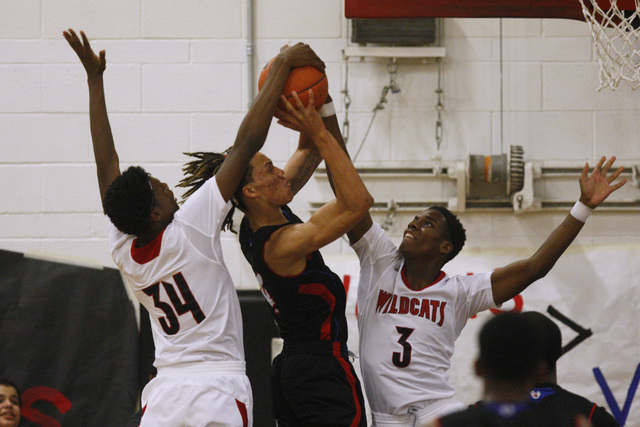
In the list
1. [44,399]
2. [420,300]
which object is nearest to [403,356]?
[420,300]

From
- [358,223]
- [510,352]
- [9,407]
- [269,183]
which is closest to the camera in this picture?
[510,352]

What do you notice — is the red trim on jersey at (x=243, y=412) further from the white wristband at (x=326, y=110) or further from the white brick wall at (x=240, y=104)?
the white brick wall at (x=240, y=104)

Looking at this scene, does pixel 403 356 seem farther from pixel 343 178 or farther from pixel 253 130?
pixel 253 130

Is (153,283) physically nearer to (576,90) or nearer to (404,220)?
(404,220)

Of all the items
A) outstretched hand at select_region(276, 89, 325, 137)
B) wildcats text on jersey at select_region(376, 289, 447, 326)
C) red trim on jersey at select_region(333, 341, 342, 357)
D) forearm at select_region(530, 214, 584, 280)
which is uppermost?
outstretched hand at select_region(276, 89, 325, 137)

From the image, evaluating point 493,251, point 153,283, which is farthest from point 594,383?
point 153,283

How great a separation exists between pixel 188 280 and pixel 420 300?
115cm

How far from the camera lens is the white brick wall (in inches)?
219

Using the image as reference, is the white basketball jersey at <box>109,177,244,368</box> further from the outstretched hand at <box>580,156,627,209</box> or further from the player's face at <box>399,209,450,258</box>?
the outstretched hand at <box>580,156,627,209</box>

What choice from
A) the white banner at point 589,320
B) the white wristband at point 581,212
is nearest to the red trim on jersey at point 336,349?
the white wristband at point 581,212

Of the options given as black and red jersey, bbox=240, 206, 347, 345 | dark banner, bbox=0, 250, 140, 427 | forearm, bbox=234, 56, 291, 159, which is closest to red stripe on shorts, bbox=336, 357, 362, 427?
black and red jersey, bbox=240, 206, 347, 345

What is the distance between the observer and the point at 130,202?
9.77 feet

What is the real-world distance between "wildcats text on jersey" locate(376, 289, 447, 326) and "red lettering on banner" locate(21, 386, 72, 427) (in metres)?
2.93

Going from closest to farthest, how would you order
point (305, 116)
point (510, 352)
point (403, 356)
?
1. point (510, 352)
2. point (305, 116)
3. point (403, 356)
